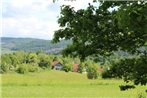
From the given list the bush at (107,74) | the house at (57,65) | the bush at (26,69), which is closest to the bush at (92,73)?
the bush at (26,69)

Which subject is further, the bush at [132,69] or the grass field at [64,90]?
the grass field at [64,90]

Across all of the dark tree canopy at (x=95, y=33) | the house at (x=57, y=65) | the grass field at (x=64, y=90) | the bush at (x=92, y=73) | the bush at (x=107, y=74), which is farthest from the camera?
the house at (x=57, y=65)

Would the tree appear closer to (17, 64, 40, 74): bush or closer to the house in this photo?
(17, 64, 40, 74): bush

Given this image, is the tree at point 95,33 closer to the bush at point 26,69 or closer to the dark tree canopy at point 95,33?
the dark tree canopy at point 95,33

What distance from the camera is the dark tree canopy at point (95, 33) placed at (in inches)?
346

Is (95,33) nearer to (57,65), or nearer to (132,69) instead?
(132,69)

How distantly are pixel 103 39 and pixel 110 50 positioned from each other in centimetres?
59

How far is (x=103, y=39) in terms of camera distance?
898 centimetres

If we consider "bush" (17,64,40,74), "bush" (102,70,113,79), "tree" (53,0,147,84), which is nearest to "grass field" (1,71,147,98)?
"bush" (102,70,113,79)

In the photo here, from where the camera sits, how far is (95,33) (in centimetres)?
886

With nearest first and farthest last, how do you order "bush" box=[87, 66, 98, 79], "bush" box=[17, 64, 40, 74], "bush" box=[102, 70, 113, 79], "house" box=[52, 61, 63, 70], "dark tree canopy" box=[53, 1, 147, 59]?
"dark tree canopy" box=[53, 1, 147, 59] < "bush" box=[102, 70, 113, 79] < "bush" box=[87, 66, 98, 79] < "bush" box=[17, 64, 40, 74] < "house" box=[52, 61, 63, 70]

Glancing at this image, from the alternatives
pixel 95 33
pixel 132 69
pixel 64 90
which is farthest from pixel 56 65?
pixel 95 33

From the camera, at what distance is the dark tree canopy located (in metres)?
8.78

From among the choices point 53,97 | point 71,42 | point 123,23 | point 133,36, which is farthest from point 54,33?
point 53,97
